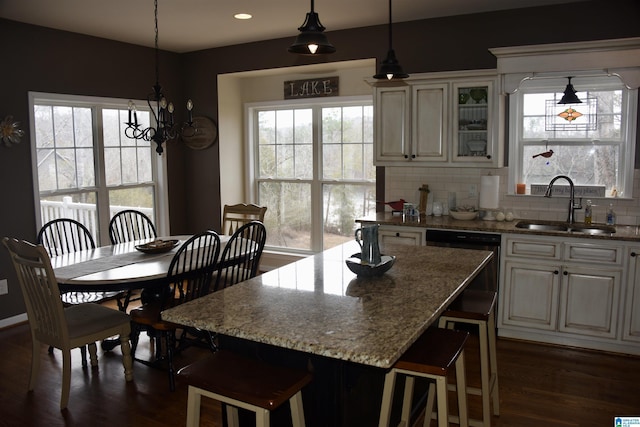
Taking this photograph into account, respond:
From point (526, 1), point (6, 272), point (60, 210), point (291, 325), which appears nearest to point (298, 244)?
point (60, 210)

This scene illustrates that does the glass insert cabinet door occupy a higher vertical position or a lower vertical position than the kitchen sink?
higher

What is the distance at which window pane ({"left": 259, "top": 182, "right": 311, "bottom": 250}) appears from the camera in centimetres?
622

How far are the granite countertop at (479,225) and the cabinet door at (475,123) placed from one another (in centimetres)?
51

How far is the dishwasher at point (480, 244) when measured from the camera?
4.13 m

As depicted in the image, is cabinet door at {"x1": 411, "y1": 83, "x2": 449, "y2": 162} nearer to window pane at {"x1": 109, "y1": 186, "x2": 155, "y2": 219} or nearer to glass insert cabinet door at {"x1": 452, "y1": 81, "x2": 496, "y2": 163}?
glass insert cabinet door at {"x1": 452, "y1": 81, "x2": 496, "y2": 163}

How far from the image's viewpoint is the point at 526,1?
4188 millimetres

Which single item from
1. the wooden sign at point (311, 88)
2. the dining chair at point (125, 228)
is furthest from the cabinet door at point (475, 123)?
the dining chair at point (125, 228)

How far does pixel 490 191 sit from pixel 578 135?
84cm

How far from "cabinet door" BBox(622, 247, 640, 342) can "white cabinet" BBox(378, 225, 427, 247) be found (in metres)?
1.47

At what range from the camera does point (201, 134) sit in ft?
20.5

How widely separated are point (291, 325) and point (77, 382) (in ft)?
7.46

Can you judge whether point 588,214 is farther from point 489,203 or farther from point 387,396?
point 387,396

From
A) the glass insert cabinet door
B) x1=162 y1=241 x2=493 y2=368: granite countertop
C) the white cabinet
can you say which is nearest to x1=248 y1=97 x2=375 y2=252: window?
the white cabinet

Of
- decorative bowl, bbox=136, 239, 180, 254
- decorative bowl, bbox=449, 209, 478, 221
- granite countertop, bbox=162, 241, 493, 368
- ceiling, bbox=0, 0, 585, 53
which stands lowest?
decorative bowl, bbox=136, 239, 180, 254
